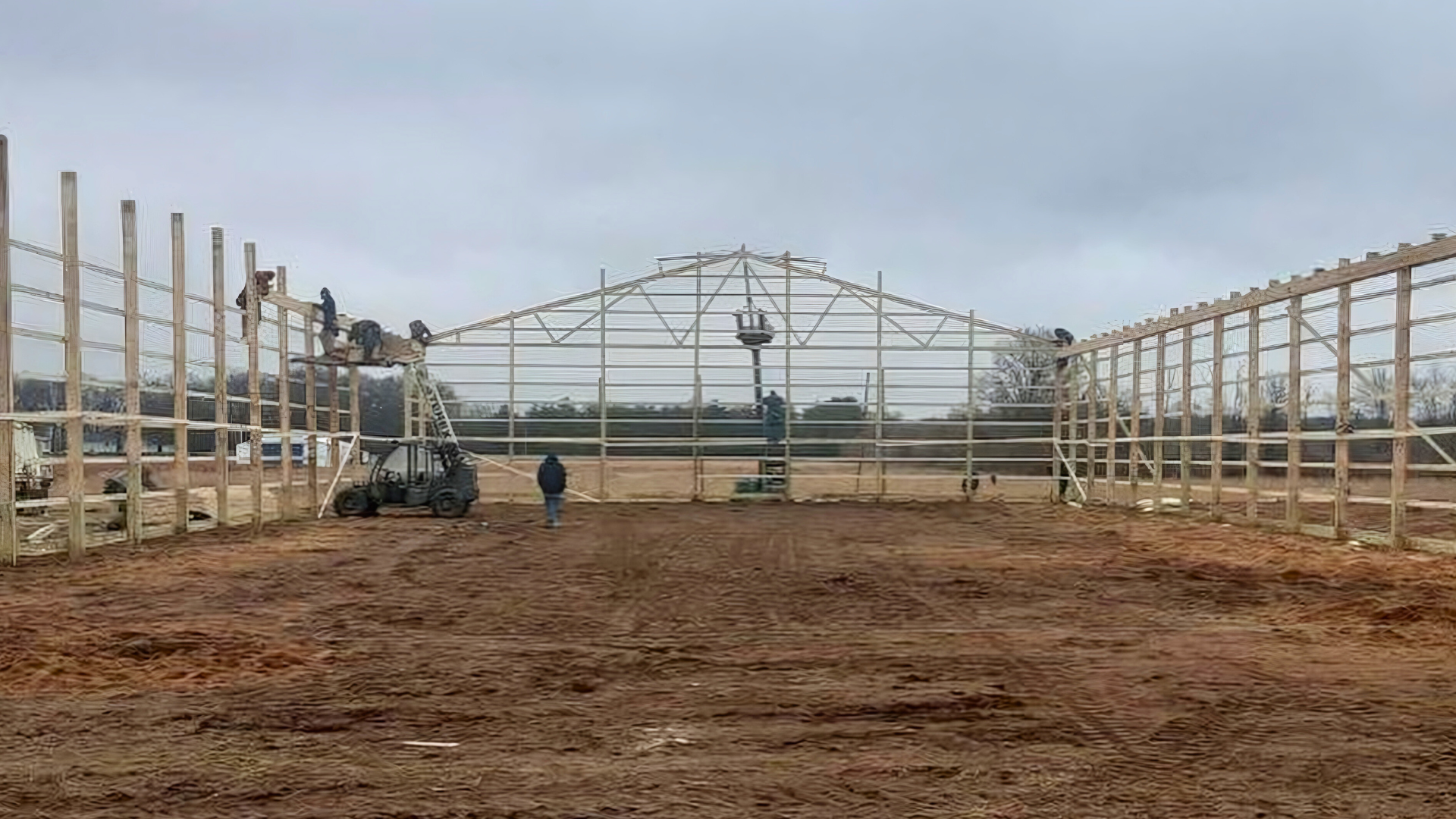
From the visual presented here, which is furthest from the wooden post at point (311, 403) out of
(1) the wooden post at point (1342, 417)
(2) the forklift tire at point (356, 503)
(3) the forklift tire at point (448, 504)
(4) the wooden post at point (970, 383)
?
(1) the wooden post at point (1342, 417)

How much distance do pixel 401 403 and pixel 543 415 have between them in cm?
371

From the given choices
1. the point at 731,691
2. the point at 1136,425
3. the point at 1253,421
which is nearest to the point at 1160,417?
the point at 1136,425

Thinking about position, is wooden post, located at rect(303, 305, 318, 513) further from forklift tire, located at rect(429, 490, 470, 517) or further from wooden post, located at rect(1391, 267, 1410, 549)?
wooden post, located at rect(1391, 267, 1410, 549)

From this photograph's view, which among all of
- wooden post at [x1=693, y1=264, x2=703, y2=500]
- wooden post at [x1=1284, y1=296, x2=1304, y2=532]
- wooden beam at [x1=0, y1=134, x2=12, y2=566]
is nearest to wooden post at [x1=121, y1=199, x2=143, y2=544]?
wooden beam at [x1=0, y1=134, x2=12, y2=566]

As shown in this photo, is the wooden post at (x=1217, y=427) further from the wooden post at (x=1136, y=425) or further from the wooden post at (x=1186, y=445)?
the wooden post at (x=1136, y=425)

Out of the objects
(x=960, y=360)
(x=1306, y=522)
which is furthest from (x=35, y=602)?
(x=960, y=360)

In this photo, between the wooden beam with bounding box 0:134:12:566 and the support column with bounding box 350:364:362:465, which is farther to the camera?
the support column with bounding box 350:364:362:465

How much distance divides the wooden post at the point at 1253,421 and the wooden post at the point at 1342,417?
8.60 feet

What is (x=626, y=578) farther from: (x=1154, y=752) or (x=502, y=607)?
(x=1154, y=752)

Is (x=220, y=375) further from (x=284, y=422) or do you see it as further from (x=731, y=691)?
(x=731, y=691)

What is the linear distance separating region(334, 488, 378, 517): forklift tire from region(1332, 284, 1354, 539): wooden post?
18.1 m

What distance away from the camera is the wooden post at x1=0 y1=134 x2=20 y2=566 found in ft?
53.1

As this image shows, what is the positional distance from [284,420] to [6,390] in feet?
33.3

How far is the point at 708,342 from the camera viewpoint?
1378 inches
